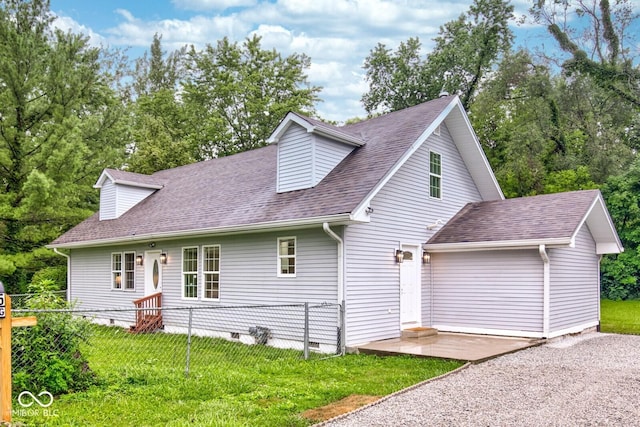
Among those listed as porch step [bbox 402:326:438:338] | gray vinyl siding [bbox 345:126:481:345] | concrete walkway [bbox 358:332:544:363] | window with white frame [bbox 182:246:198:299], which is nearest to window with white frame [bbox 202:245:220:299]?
window with white frame [bbox 182:246:198:299]

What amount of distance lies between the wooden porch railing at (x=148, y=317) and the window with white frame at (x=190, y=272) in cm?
102

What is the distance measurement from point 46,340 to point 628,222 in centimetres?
2212

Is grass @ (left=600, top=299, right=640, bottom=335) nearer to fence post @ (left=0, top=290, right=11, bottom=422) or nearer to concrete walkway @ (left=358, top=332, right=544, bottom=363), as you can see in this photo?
concrete walkway @ (left=358, top=332, right=544, bottom=363)

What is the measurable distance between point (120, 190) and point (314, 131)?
8.77 m

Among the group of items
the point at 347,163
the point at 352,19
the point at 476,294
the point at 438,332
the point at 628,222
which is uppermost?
the point at 352,19

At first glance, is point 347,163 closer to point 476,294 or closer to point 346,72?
point 476,294

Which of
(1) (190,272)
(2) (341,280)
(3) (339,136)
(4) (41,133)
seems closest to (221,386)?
(2) (341,280)

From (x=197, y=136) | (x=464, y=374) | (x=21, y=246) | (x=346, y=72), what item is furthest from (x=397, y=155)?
(x=197, y=136)

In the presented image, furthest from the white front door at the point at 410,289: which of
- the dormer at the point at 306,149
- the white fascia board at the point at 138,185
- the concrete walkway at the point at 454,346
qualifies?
the white fascia board at the point at 138,185

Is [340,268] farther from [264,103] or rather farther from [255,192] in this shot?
[264,103]

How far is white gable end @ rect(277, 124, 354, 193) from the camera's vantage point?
11203mm

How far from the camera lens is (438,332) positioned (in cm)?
1209

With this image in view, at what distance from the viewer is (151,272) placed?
47.0ft

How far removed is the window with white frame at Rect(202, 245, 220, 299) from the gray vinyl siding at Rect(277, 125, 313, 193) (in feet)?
7.54
